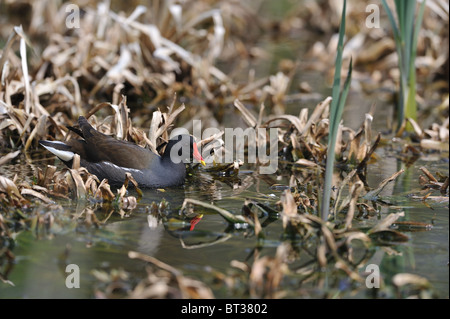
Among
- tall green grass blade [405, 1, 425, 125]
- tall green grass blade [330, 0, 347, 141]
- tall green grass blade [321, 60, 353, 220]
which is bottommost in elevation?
tall green grass blade [321, 60, 353, 220]

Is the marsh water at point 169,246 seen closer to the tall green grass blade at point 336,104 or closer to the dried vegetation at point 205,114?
the dried vegetation at point 205,114

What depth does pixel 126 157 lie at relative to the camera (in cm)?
525

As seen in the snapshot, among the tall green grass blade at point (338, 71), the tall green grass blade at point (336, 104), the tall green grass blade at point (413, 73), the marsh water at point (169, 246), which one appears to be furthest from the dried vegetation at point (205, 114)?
the tall green grass blade at point (338, 71)

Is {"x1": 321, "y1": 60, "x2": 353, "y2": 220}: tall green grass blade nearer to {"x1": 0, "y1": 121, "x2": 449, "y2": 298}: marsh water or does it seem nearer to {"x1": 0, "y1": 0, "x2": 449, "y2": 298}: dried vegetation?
{"x1": 0, "y1": 0, "x2": 449, "y2": 298}: dried vegetation

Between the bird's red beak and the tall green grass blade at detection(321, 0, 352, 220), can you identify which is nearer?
the tall green grass blade at detection(321, 0, 352, 220)

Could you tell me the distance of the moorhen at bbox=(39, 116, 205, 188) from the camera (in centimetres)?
522

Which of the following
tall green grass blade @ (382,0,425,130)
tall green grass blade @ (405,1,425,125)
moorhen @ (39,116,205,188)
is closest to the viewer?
moorhen @ (39,116,205,188)

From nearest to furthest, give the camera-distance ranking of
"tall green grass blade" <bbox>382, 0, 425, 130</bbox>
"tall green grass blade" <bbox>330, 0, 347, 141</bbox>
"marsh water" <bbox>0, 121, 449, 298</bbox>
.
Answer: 1. "marsh water" <bbox>0, 121, 449, 298</bbox>
2. "tall green grass blade" <bbox>330, 0, 347, 141</bbox>
3. "tall green grass blade" <bbox>382, 0, 425, 130</bbox>

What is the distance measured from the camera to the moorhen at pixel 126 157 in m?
5.22

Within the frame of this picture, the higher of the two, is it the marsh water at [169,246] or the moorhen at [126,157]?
the moorhen at [126,157]

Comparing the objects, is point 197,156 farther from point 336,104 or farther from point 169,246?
point 336,104

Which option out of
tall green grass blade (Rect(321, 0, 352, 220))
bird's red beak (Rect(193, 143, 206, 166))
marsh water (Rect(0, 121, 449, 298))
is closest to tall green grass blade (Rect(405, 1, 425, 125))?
marsh water (Rect(0, 121, 449, 298))

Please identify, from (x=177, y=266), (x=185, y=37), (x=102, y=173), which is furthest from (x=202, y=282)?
(x=185, y=37)

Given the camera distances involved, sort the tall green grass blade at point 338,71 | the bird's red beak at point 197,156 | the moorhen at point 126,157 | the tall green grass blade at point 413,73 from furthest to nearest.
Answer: the tall green grass blade at point 413,73 < the bird's red beak at point 197,156 < the moorhen at point 126,157 < the tall green grass blade at point 338,71
